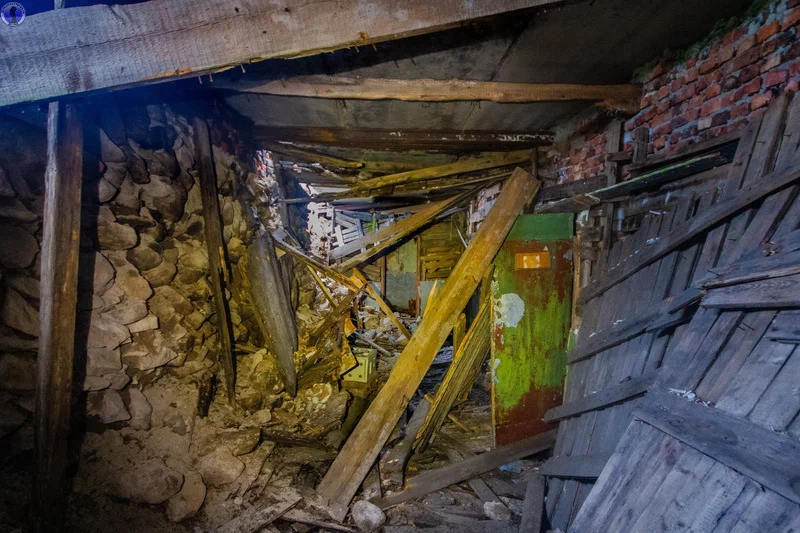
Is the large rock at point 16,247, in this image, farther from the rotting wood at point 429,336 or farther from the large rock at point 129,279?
the rotting wood at point 429,336

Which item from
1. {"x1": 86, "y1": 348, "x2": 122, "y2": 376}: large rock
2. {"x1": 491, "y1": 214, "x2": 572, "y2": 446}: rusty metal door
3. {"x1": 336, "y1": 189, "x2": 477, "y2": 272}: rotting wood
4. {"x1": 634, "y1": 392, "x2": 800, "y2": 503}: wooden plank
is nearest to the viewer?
{"x1": 634, "y1": 392, "x2": 800, "y2": 503}: wooden plank

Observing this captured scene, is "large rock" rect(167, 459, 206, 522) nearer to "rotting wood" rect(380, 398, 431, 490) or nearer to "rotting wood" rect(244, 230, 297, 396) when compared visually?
"rotting wood" rect(244, 230, 297, 396)

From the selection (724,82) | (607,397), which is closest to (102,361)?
(607,397)

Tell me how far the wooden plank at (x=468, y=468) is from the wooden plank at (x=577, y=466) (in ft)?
1.26

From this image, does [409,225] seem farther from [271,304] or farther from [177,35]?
[177,35]

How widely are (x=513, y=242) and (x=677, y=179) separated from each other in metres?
1.21

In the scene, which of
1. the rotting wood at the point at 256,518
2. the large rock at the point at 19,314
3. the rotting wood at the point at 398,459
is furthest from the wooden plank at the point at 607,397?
the large rock at the point at 19,314

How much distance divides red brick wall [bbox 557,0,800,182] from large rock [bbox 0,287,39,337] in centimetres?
404

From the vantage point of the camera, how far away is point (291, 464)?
9.05 ft

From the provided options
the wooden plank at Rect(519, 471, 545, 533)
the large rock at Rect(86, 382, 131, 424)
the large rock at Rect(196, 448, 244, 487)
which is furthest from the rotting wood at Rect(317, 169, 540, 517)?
the large rock at Rect(86, 382, 131, 424)

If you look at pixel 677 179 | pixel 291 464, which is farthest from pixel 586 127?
pixel 291 464

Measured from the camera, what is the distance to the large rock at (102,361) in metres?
2.00

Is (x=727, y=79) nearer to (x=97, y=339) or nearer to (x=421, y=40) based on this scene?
(x=421, y=40)

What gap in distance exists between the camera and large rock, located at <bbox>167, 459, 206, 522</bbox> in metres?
2.12
